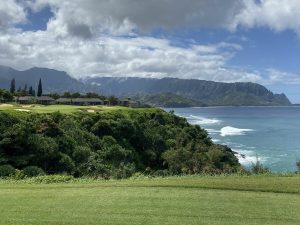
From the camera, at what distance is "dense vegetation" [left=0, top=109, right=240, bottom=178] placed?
121 feet

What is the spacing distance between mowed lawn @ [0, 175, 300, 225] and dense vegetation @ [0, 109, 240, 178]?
256 inches

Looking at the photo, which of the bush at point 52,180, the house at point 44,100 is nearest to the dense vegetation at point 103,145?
the bush at point 52,180

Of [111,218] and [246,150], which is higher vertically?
Result: [111,218]

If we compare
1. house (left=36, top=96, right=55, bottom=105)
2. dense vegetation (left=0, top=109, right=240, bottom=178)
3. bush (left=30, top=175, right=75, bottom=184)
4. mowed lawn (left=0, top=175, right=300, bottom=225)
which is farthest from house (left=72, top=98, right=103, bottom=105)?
mowed lawn (left=0, top=175, right=300, bottom=225)

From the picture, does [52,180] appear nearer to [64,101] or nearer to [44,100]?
[44,100]

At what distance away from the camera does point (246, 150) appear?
9650 centimetres

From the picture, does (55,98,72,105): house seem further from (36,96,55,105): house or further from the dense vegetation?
the dense vegetation

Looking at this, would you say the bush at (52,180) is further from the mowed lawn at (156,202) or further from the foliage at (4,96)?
the foliage at (4,96)

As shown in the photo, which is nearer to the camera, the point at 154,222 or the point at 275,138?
the point at 154,222

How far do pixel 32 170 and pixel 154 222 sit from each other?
20.4 m

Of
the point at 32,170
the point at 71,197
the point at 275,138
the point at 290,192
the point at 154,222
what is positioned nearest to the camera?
the point at 154,222

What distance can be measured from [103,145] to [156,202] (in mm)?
44484

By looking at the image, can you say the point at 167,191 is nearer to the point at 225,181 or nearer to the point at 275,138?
the point at 225,181

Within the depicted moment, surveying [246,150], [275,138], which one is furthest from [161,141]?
[275,138]
